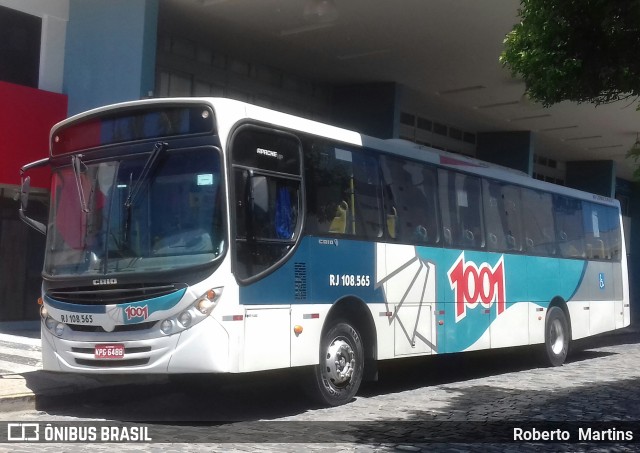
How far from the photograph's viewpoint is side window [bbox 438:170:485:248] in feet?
41.0

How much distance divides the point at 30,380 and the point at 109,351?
193 cm

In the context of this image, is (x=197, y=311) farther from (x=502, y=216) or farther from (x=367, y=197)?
(x=502, y=216)

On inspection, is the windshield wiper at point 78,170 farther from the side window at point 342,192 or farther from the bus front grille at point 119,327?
the side window at point 342,192

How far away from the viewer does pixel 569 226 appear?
54.0ft

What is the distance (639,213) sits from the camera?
38844 mm

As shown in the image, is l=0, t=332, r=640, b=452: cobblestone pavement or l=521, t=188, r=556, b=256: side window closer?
l=0, t=332, r=640, b=452: cobblestone pavement

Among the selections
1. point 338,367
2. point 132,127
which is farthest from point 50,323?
point 338,367

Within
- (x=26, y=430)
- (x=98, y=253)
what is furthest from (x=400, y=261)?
(x=26, y=430)

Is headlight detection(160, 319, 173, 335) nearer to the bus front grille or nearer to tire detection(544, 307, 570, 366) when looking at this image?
the bus front grille

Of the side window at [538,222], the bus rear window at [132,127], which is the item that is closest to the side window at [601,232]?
the side window at [538,222]

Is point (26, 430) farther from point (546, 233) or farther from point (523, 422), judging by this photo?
point (546, 233)

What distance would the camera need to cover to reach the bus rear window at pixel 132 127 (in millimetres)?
8805

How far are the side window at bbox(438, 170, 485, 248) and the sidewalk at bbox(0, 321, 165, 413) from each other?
5.09m
